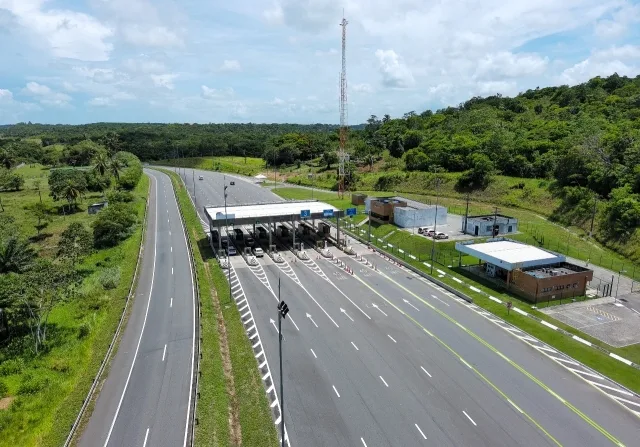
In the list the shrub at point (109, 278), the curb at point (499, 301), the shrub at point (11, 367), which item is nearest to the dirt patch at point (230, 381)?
the shrub at point (109, 278)

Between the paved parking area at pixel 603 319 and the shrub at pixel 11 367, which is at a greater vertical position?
the paved parking area at pixel 603 319

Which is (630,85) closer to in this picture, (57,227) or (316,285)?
(316,285)

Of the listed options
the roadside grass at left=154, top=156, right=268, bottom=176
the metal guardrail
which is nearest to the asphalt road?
the metal guardrail

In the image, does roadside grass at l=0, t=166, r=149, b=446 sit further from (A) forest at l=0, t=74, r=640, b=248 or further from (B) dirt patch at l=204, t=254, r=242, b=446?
(A) forest at l=0, t=74, r=640, b=248

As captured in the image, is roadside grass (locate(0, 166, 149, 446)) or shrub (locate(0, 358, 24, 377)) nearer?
roadside grass (locate(0, 166, 149, 446))

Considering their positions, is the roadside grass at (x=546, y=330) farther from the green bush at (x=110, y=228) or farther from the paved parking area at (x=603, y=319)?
the green bush at (x=110, y=228)

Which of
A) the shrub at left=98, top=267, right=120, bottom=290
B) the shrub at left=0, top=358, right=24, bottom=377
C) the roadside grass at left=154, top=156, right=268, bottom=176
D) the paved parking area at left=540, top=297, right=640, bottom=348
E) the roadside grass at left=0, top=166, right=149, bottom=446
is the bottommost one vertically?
the shrub at left=0, top=358, right=24, bottom=377
